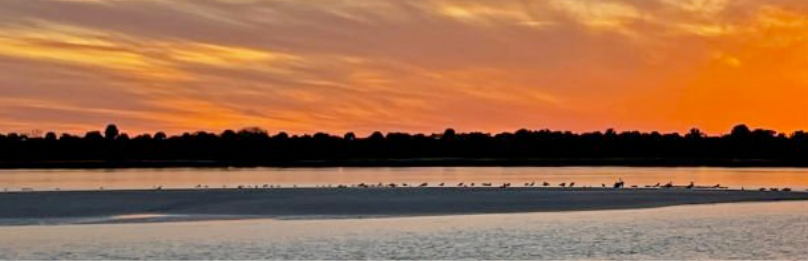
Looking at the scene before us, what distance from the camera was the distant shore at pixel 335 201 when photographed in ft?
150

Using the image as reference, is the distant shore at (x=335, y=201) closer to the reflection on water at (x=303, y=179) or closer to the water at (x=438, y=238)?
the water at (x=438, y=238)

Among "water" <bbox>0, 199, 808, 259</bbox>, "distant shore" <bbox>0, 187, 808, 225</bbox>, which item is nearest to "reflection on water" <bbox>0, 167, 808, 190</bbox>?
"distant shore" <bbox>0, 187, 808, 225</bbox>

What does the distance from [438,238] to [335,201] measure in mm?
19032

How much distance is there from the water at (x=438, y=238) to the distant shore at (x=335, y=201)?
4564mm

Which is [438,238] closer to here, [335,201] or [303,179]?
[335,201]

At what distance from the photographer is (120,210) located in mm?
47031

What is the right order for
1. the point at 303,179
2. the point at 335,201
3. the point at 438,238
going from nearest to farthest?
the point at 438,238, the point at 335,201, the point at 303,179

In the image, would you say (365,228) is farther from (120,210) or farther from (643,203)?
(643,203)

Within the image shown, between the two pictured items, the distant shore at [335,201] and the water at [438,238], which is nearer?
the water at [438,238]

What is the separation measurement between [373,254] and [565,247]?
5.48 metres

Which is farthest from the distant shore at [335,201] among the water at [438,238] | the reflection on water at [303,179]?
the reflection on water at [303,179]

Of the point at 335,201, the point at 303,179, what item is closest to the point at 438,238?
the point at 335,201

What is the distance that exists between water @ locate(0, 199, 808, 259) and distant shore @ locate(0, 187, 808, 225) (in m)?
4.56

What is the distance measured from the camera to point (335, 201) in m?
53.2
